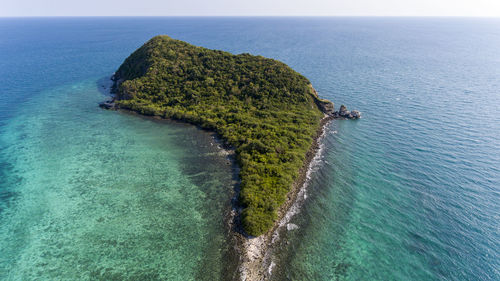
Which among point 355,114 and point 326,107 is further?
point 326,107

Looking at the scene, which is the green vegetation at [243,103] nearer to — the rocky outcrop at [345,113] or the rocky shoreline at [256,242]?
the rocky shoreline at [256,242]

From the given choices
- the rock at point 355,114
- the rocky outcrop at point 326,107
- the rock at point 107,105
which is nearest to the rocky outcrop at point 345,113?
the rock at point 355,114

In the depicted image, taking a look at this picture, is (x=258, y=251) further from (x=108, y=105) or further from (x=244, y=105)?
(x=108, y=105)

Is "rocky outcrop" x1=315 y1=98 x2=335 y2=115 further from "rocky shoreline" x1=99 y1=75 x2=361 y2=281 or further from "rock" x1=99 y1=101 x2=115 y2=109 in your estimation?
"rock" x1=99 y1=101 x2=115 y2=109

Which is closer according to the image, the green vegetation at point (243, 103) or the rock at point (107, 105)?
the green vegetation at point (243, 103)

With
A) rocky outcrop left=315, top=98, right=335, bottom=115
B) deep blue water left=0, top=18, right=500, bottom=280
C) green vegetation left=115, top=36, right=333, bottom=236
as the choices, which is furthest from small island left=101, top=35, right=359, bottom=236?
deep blue water left=0, top=18, right=500, bottom=280

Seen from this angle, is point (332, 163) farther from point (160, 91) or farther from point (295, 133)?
point (160, 91)

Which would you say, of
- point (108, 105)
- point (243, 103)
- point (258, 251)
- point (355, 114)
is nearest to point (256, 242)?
point (258, 251)
